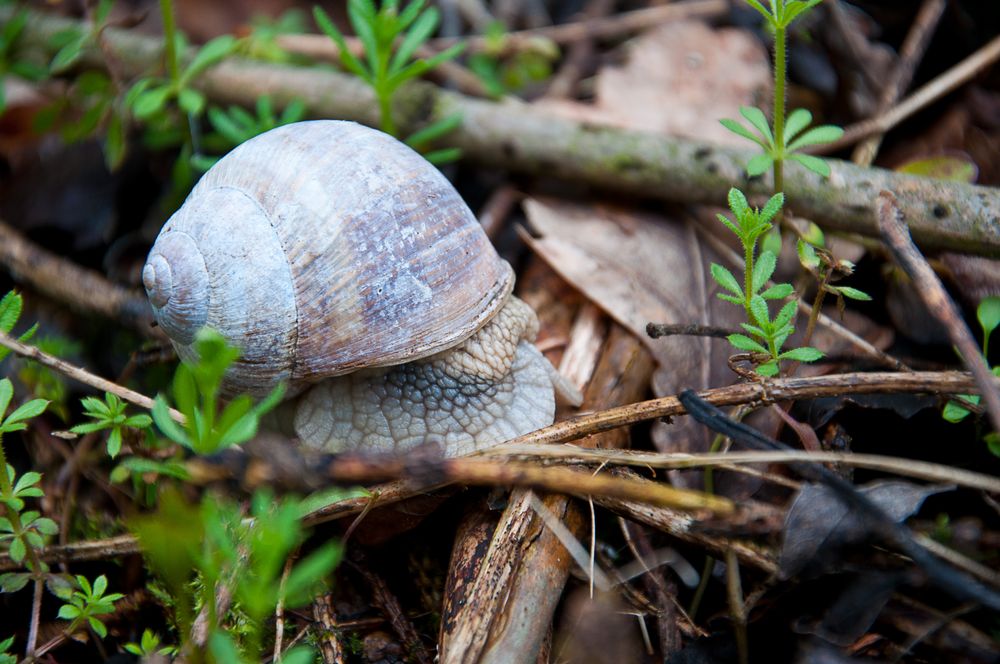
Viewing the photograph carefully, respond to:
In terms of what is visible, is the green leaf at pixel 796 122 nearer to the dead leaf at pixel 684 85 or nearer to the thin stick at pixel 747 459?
the dead leaf at pixel 684 85

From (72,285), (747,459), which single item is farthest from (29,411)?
(747,459)

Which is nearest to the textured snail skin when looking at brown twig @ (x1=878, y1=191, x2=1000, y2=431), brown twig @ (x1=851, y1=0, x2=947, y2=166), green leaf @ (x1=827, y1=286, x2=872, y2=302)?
green leaf @ (x1=827, y1=286, x2=872, y2=302)

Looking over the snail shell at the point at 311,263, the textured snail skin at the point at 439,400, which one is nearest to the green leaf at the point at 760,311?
the textured snail skin at the point at 439,400

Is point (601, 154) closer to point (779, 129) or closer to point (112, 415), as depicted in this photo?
point (779, 129)

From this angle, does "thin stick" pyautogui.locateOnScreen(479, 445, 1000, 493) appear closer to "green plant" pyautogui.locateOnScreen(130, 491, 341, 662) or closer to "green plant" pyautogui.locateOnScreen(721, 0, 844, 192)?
"green plant" pyautogui.locateOnScreen(130, 491, 341, 662)

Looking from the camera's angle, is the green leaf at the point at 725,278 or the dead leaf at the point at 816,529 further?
the green leaf at the point at 725,278

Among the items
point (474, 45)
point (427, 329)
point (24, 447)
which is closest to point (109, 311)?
point (24, 447)
